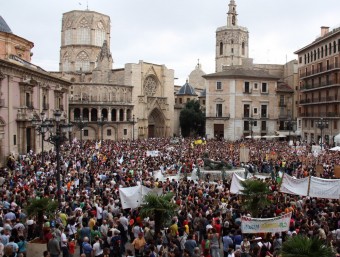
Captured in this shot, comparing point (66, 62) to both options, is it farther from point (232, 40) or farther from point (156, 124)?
point (232, 40)

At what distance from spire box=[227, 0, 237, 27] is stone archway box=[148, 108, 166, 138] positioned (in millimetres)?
36208

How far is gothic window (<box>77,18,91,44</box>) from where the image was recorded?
83.8m

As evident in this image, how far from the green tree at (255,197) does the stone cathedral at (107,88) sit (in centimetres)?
4824

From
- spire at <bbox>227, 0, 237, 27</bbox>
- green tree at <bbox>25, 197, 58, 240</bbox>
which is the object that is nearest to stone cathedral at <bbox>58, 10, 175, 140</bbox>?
spire at <bbox>227, 0, 237, 27</bbox>

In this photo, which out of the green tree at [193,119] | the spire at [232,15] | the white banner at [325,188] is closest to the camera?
the white banner at [325,188]

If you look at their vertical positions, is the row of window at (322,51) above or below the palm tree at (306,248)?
above

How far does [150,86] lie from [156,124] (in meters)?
6.75

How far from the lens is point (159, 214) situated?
12.9 meters

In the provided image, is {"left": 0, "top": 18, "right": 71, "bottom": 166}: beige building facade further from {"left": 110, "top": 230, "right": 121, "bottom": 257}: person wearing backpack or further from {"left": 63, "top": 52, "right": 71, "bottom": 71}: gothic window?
{"left": 63, "top": 52, "right": 71, "bottom": 71}: gothic window

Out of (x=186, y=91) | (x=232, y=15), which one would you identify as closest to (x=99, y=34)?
(x=186, y=91)

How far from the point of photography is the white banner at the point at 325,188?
16500 millimetres

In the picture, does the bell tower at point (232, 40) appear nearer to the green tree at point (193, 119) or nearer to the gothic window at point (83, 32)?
the green tree at point (193, 119)

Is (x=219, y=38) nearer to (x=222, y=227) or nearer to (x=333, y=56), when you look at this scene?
(x=333, y=56)

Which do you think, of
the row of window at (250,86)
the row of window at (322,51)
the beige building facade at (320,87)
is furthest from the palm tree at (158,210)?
the row of window at (250,86)
